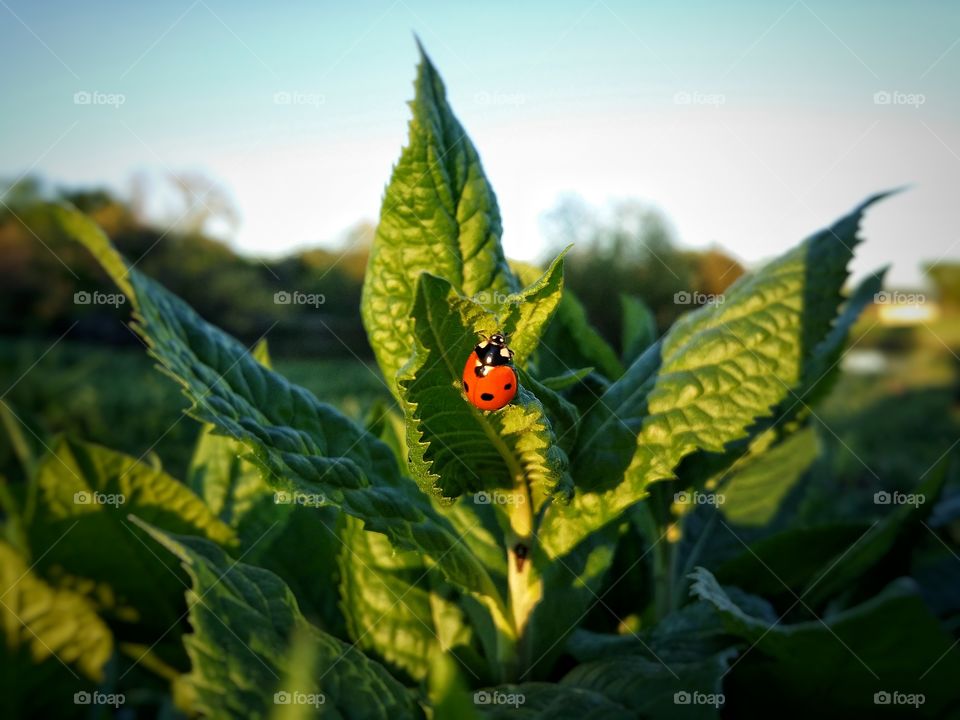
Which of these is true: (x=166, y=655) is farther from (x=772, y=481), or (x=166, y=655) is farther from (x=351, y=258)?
(x=351, y=258)

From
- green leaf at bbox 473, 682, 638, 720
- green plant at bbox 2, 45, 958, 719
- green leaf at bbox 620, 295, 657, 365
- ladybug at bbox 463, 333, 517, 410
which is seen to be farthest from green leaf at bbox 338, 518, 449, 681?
green leaf at bbox 620, 295, 657, 365

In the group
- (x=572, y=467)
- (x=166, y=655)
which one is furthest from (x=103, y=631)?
(x=572, y=467)

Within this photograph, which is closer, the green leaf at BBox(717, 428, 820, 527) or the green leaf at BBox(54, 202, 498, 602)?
the green leaf at BBox(54, 202, 498, 602)

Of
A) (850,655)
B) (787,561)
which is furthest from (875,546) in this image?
(850,655)

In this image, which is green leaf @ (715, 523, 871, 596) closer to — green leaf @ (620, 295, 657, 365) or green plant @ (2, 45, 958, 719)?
green plant @ (2, 45, 958, 719)

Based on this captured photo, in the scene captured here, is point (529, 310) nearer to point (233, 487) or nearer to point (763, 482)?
point (233, 487)

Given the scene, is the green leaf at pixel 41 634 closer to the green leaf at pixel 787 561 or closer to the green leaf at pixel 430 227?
the green leaf at pixel 430 227

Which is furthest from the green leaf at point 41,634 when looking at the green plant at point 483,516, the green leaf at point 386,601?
the green leaf at point 386,601
